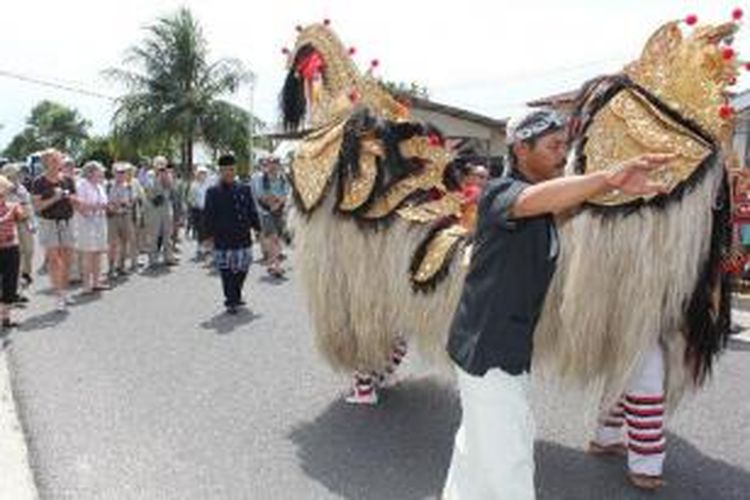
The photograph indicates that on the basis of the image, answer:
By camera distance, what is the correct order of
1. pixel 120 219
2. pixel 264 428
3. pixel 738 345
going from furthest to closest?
1. pixel 120 219
2. pixel 738 345
3. pixel 264 428

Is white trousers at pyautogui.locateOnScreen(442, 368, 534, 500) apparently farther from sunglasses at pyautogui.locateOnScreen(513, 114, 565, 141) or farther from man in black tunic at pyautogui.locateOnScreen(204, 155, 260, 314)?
man in black tunic at pyautogui.locateOnScreen(204, 155, 260, 314)

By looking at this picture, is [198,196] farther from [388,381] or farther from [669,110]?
[669,110]

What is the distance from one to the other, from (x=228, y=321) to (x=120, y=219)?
14.9ft

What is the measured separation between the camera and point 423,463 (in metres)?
5.25

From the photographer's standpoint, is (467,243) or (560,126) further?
(467,243)

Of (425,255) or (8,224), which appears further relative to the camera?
(8,224)

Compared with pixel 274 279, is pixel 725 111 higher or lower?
higher

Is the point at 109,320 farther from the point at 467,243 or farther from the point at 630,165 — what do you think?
the point at 630,165

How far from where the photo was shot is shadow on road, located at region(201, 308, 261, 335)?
9.36m

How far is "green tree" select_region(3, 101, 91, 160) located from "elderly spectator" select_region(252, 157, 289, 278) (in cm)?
6601

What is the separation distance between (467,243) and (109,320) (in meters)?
5.69

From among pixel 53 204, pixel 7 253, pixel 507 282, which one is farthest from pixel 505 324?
pixel 53 204

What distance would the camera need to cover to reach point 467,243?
5.16 meters

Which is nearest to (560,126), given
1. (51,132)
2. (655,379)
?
(655,379)
